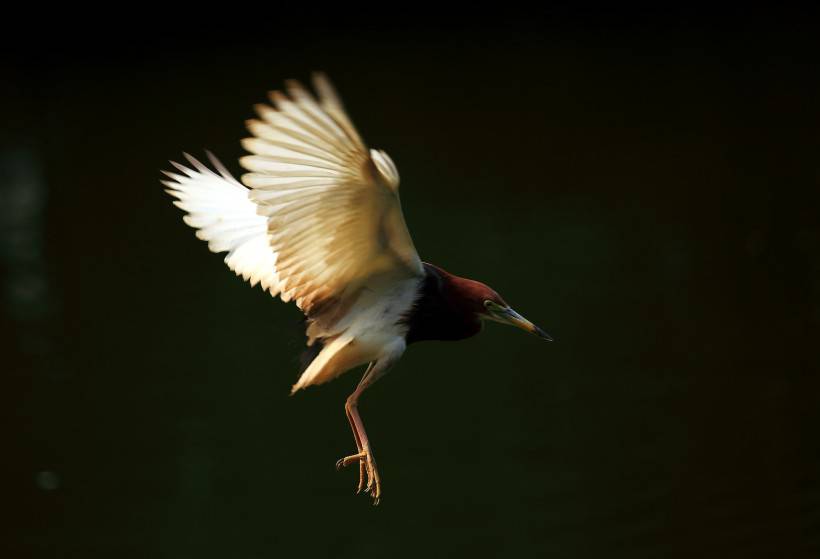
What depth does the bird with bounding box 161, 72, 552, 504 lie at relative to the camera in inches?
130

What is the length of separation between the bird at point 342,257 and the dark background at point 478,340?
24 cm

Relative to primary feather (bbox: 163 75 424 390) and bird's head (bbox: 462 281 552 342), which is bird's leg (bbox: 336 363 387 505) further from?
bird's head (bbox: 462 281 552 342)

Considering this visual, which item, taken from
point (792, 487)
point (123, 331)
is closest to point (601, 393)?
point (792, 487)

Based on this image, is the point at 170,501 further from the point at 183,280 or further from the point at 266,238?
the point at 266,238

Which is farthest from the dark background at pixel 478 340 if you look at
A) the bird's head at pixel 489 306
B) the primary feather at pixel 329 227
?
the bird's head at pixel 489 306

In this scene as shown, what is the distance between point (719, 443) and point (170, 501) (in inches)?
124

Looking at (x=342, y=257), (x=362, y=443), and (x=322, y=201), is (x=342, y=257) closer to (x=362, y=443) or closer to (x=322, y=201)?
(x=322, y=201)

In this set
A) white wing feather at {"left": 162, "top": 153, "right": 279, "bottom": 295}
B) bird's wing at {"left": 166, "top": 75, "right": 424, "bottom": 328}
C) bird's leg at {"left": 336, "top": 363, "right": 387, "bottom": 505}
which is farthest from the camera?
white wing feather at {"left": 162, "top": 153, "right": 279, "bottom": 295}

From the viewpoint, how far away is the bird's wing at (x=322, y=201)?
3.26m

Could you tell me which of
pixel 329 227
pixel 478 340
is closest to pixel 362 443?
pixel 329 227

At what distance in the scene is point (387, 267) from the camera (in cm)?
377

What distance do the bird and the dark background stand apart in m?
0.24

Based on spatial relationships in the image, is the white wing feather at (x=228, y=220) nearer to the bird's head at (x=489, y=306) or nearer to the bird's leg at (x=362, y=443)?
the bird's leg at (x=362, y=443)

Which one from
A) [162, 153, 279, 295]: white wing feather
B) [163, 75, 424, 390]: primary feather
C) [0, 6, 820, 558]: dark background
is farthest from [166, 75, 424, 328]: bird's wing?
[0, 6, 820, 558]: dark background
